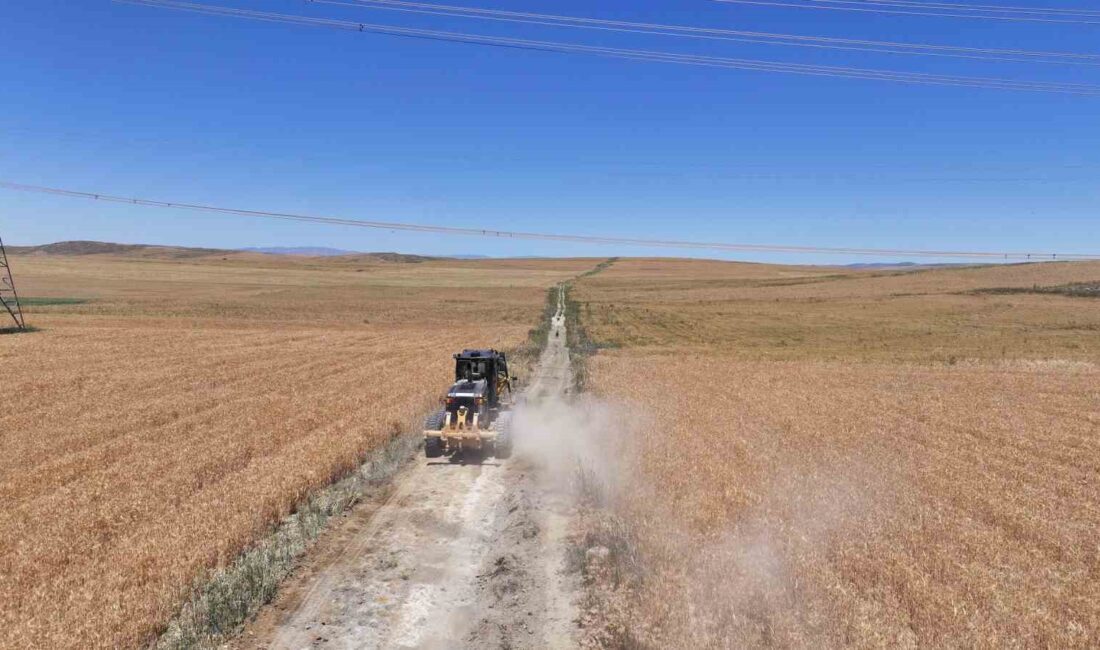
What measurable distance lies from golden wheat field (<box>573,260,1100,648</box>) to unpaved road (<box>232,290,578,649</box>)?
1.22 meters

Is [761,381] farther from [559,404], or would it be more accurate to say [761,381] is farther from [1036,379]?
[1036,379]

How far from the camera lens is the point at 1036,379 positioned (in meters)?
27.1

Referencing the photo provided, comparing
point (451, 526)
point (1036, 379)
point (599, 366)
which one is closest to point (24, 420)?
point (451, 526)

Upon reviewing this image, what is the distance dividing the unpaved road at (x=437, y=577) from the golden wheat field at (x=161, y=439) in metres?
1.58

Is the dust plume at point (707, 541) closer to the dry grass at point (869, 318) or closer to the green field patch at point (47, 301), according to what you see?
the dry grass at point (869, 318)

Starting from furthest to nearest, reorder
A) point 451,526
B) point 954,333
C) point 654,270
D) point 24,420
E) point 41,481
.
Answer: point 654,270
point 954,333
point 24,420
point 41,481
point 451,526

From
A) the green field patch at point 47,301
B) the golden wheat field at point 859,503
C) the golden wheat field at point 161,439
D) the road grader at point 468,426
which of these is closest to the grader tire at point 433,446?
the road grader at point 468,426

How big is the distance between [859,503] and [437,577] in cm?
814

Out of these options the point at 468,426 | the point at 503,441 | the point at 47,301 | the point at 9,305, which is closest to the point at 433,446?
the point at 468,426

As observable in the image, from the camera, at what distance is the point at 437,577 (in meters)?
9.37

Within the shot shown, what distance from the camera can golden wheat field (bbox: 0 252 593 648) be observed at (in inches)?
329

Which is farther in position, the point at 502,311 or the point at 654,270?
the point at 654,270

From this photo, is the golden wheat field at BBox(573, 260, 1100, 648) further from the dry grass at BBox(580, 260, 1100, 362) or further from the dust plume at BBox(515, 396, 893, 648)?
the dry grass at BBox(580, 260, 1100, 362)

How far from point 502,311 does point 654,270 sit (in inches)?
3997
